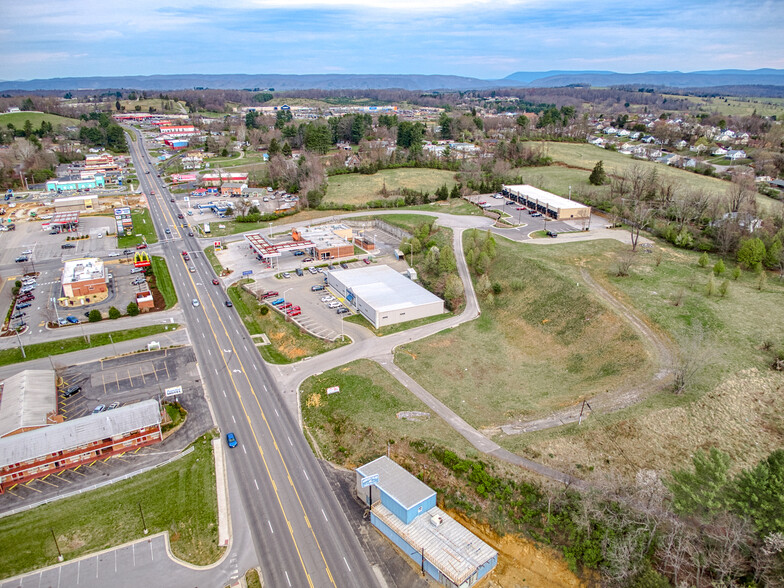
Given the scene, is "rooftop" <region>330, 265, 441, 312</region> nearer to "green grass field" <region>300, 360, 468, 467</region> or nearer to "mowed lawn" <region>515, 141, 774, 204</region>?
"green grass field" <region>300, 360, 468, 467</region>

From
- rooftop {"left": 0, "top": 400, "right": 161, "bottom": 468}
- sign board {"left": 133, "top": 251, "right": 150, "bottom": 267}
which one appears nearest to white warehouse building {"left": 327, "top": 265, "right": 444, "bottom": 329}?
rooftop {"left": 0, "top": 400, "right": 161, "bottom": 468}

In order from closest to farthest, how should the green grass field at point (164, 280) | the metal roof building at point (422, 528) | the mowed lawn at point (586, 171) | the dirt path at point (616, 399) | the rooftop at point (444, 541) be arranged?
the rooftop at point (444, 541) < the metal roof building at point (422, 528) < the dirt path at point (616, 399) < the green grass field at point (164, 280) < the mowed lawn at point (586, 171)

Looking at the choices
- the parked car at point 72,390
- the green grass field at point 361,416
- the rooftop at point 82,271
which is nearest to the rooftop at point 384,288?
the green grass field at point 361,416

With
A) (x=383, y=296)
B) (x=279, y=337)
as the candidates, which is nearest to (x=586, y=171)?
(x=383, y=296)

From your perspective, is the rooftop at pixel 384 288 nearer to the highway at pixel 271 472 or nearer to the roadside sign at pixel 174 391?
the highway at pixel 271 472

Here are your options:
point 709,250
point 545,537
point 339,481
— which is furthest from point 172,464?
point 709,250

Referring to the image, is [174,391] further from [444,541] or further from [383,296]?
[444,541]

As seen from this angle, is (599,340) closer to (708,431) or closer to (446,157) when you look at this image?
(708,431)
